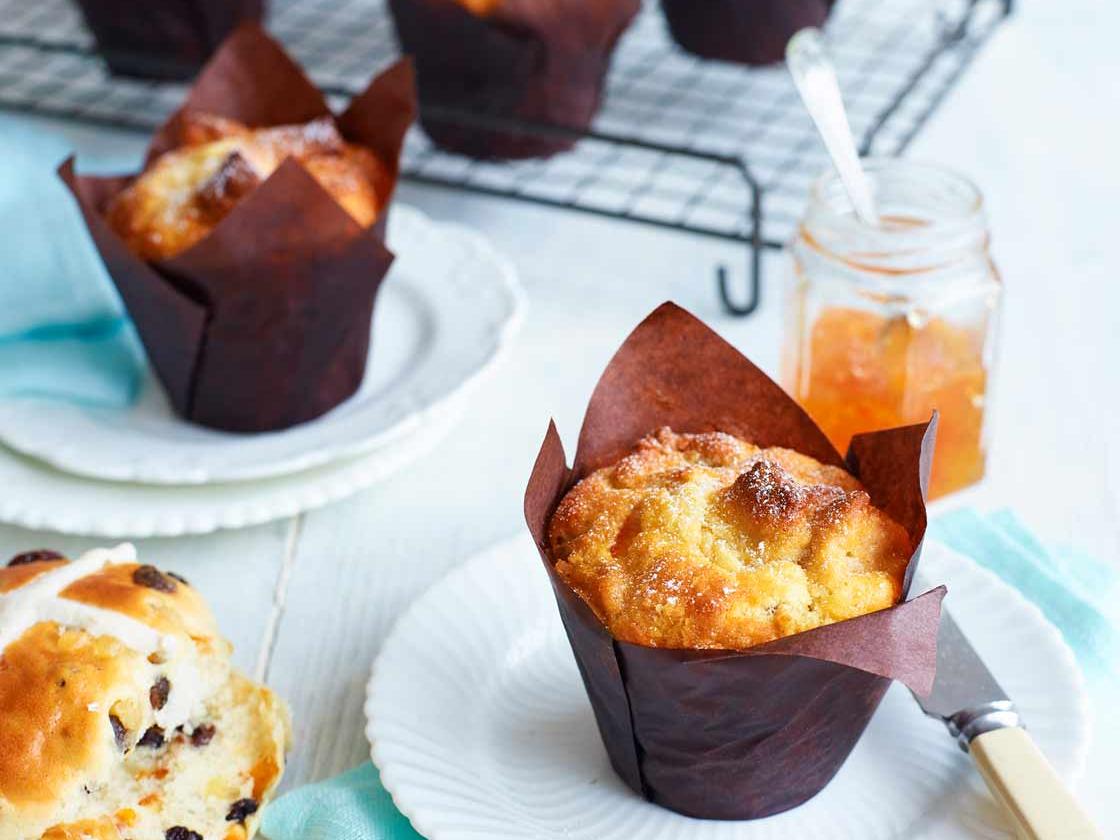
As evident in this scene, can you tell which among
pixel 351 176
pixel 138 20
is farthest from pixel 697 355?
pixel 138 20

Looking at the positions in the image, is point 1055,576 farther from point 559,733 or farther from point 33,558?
point 33,558

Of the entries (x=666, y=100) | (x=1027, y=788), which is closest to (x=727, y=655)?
(x=1027, y=788)

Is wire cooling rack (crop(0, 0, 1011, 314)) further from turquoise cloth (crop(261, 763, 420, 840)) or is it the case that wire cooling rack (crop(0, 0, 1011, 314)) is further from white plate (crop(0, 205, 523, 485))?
turquoise cloth (crop(261, 763, 420, 840))

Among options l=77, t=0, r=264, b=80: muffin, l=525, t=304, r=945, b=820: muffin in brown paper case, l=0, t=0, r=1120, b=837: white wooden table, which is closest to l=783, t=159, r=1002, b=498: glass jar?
l=0, t=0, r=1120, b=837: white wooden table

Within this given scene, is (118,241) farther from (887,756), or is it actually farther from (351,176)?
(887,756)

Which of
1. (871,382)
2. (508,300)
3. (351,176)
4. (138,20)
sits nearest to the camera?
(871,382)

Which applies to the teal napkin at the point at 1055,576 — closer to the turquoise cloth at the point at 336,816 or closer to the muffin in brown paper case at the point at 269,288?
the turquoise cloth at the point at 336,816
